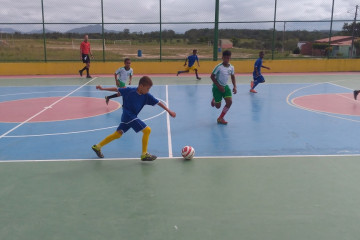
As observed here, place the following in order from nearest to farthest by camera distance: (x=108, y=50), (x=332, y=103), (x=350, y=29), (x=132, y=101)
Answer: (x=132, y=101)
(x=332, y=103)
(x=108, y=50)
(x=350, y=29)

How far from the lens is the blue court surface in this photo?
6.33 meters

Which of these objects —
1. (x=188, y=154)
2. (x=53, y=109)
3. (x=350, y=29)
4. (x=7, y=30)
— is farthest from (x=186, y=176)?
(x=350, y=29)

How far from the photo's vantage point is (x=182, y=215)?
4.01 meters

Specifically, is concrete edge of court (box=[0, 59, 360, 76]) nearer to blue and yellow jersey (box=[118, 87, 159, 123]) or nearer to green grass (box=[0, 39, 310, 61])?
green grass (box=[0, 39, 310, 61])

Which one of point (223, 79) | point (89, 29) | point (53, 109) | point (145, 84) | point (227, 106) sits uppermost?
point (89, 29)

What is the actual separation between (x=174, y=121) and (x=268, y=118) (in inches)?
92.8

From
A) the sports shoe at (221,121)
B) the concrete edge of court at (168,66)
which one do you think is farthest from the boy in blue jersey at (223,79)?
the concrete edge of court at (168,66)

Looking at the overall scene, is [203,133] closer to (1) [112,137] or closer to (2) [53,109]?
(1) [112,137]

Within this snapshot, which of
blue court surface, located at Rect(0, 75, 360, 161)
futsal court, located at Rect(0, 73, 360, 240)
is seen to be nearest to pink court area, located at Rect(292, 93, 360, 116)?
futsal court, located at Rect(0, 73, 360, 240)

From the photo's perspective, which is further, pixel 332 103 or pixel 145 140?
pixel 332 103

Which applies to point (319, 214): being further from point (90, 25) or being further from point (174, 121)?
point (90, 25)

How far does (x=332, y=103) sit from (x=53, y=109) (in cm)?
824

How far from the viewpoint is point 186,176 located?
5.15 meters

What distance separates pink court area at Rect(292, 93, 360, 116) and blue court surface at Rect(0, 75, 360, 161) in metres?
0.27
